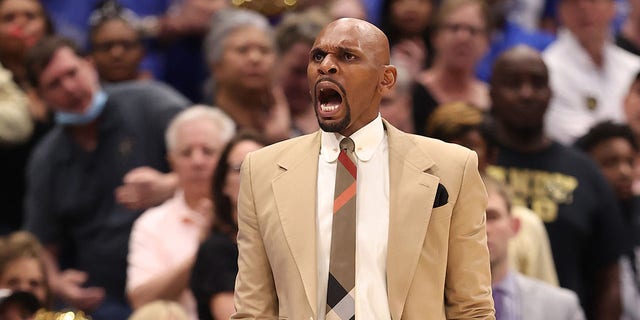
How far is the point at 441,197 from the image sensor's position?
108 inches

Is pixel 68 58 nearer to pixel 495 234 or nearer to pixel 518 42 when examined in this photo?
pixel 495 234

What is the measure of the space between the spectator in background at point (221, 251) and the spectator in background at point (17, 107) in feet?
4.75

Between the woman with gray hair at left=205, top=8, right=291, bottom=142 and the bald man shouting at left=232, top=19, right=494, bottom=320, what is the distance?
10.0ft

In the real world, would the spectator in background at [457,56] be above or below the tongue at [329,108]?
below

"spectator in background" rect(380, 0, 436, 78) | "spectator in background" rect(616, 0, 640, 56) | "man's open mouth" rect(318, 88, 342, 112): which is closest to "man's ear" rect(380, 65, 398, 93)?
"man's open mouth" rect(318, 88, 342, 112)

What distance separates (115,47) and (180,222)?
58.1 inches

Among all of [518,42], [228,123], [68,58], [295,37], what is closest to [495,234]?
[228,123]

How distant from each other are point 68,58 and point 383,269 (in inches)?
136

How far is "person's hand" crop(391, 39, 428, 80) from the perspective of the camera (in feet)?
22.0

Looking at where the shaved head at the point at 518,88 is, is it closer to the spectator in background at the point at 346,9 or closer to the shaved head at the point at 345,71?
the spectator in background at the point at 346,9

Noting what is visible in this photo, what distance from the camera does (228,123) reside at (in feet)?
18.1

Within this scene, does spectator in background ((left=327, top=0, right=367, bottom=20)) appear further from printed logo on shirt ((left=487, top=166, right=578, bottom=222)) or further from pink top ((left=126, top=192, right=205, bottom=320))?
pink top ((left=126, top=192, right=205, bottom=320))

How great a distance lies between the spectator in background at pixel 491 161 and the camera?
5262 millimetres

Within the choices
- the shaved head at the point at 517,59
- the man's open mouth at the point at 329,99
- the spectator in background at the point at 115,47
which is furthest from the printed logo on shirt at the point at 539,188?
the man's open mouth at the point at 329,99
